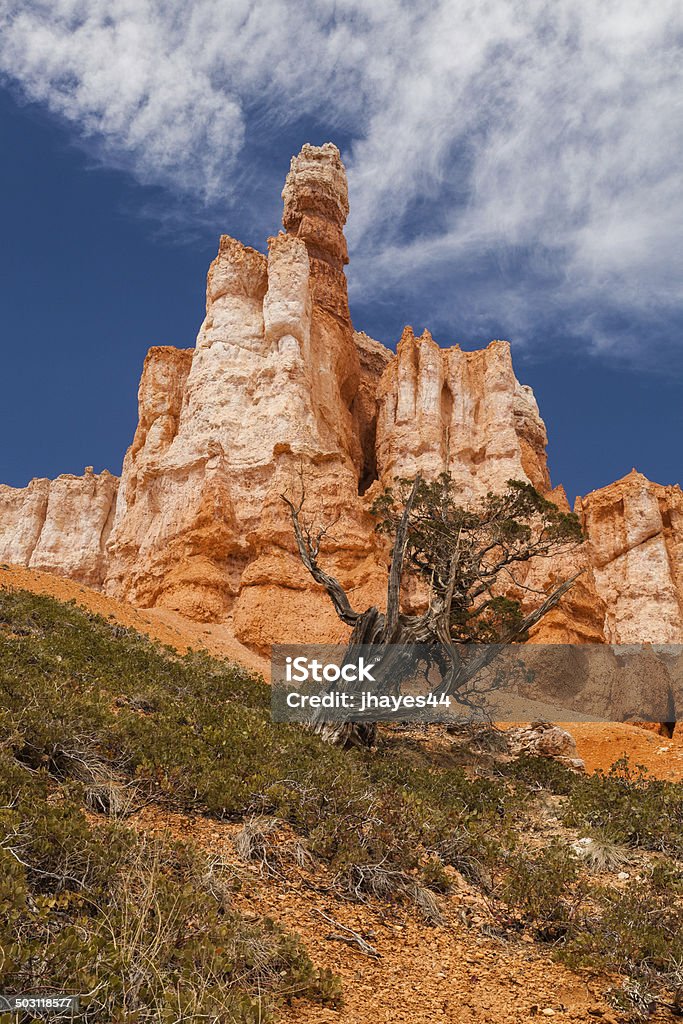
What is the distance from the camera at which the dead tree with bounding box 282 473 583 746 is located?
13156mm

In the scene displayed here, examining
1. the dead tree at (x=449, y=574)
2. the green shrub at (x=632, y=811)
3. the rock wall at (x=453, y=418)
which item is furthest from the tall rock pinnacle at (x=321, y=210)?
the green shrub at (x=632, y=811)

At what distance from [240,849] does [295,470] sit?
25.3 meters

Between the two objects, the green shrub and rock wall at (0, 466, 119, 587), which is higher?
rock wall at (0, 466, 119, 587)

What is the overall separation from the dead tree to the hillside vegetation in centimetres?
267

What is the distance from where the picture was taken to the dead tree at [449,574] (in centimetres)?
1316

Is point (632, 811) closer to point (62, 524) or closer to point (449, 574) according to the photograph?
point (449, 574)

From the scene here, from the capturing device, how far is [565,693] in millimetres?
28125

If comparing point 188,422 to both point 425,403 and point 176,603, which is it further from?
point 425,403

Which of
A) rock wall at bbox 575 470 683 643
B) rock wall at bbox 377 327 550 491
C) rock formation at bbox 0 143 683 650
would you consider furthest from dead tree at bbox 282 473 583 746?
rock wall at bbox 575 470 683 643

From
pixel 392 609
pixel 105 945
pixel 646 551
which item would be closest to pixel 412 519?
pixel 392 609

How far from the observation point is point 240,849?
5.75 meters

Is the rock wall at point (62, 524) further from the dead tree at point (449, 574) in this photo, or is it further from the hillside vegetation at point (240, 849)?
the hillside vegetation at point (240, 849)

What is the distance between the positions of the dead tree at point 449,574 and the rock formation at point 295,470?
10076 millimetres

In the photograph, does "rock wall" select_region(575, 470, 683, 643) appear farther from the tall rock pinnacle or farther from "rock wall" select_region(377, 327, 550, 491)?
the tall rock pinnacle
